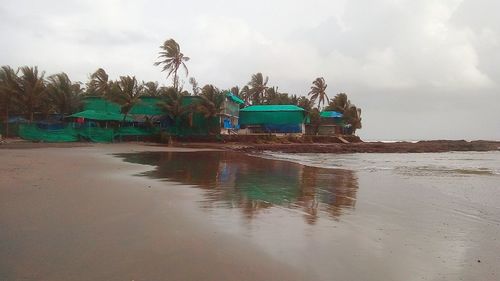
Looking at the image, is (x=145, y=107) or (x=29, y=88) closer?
(x=29, y=88)

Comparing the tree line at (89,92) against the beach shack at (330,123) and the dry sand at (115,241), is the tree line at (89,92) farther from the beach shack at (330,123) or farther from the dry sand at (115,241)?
the dry sand at (115,241)

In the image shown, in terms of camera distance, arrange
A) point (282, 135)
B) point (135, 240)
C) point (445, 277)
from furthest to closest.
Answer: point (282, 135) < point (135, 240) < point (445, 277)

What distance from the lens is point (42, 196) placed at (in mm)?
9492

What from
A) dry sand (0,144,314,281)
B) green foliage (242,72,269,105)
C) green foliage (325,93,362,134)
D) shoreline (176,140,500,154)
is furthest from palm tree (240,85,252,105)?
dry sand (0,144,314,281)

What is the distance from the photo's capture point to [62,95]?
4531 cm

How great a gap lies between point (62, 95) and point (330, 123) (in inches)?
1564

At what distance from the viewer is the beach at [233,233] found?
5.19m

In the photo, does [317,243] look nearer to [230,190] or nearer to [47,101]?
[230,190]

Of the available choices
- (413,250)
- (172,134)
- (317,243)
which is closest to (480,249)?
(413,250)

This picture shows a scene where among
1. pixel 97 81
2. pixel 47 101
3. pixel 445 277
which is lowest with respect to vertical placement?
pixel 445 277

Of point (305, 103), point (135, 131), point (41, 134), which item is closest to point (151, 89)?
point (135, 131)

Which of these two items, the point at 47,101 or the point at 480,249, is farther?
the point at 47,101

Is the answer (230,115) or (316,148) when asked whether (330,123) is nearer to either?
(316,148)

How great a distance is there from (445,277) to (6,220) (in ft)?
23.5
